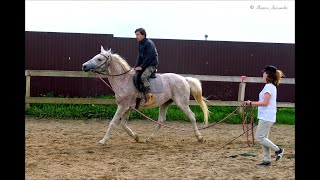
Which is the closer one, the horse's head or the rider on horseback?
the horse's head

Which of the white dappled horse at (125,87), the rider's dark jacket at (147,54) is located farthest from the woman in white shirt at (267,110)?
the rider's dark jacket at (147,54)

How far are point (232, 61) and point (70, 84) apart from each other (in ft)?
19.8

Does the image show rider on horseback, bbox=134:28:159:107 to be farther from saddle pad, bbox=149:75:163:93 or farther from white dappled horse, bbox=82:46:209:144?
white dappled horse, bbox=82:46:209:144

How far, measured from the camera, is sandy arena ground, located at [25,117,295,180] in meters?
5.68

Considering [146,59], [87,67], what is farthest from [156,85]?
[87,67]

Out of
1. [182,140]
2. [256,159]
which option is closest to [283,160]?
[256,159]

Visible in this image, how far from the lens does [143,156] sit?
7023mm

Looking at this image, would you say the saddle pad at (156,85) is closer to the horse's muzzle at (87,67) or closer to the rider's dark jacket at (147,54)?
the rider's dark jacket at (147,54)

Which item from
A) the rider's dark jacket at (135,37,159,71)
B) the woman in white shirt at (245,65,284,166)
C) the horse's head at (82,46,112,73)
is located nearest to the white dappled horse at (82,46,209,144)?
the horse's head at (82,46,112,73)

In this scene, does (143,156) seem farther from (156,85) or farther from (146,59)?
(146,59)

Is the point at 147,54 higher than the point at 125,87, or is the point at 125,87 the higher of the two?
the point at 147,54

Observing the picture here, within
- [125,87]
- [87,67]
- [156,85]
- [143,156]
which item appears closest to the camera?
[143,156]

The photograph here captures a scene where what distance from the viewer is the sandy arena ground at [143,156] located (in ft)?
18.6
